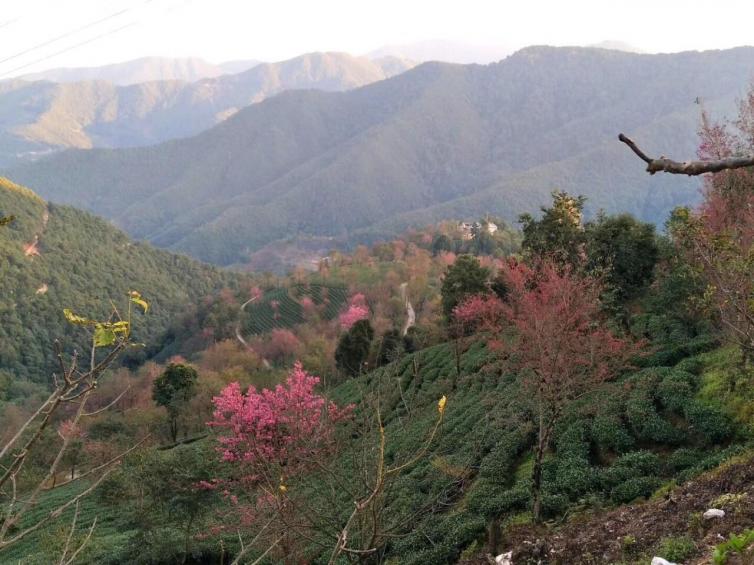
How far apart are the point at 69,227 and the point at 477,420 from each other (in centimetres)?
10726

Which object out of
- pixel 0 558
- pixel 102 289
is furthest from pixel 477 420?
pixel 102 289

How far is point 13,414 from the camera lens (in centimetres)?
4809

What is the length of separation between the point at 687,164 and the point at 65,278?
10452 cm

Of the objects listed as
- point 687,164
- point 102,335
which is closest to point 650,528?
point 687,164

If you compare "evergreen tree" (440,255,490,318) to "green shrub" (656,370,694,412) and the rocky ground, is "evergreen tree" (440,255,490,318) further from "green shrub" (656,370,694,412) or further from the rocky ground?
the rocky ground

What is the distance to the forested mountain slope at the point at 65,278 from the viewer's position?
Result: 80.1 metres

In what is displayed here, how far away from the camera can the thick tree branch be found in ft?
7.19

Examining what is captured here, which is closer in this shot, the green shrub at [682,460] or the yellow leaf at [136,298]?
the yellow leaf at [136,298]

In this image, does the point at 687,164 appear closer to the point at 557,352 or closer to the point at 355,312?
the point at 557,352

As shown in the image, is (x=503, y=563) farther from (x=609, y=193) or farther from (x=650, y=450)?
(x=609, y=193)

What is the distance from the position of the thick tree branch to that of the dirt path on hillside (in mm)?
105646

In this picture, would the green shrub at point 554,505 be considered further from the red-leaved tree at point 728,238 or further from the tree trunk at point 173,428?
the tree trunk at point 173,428

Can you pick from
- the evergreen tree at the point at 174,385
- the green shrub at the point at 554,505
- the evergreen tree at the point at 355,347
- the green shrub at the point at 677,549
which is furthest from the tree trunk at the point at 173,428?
the green shrub at the point at 677,549

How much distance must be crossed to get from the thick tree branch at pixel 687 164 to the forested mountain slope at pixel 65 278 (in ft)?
251
